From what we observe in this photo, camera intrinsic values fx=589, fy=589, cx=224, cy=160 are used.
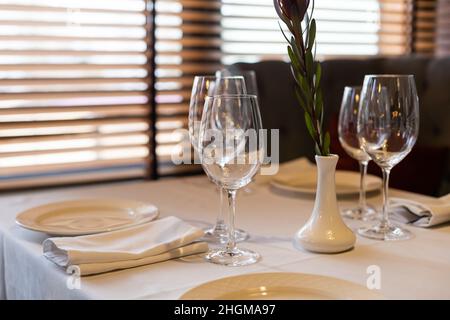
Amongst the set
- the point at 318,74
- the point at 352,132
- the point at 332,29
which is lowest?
the point at 352,132

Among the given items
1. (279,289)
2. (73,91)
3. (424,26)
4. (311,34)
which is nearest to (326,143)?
(311,34)

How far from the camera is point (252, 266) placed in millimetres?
865

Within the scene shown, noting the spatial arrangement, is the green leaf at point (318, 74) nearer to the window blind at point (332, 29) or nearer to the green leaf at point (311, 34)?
the green leaf at point (311, 34)

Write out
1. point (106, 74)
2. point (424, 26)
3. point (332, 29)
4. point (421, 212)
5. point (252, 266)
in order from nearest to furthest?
point (252, 266) → point (421, 212) → point (106, 74) → point (332, 29) → point (424, 26)

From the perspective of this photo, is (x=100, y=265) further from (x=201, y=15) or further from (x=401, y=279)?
→ (x=201, y=15)

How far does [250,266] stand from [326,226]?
0.16 meters

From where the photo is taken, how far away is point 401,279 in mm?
815

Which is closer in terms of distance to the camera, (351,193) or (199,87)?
(199,87)

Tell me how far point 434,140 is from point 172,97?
1116 millimetres

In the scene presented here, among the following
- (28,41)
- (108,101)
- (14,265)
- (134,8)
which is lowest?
(14,265)

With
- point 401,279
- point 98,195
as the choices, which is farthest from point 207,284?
point 98,195

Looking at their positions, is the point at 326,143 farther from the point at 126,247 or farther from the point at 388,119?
→ the point at 126,247

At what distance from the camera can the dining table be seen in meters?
0.78

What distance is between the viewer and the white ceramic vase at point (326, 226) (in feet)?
3.04
